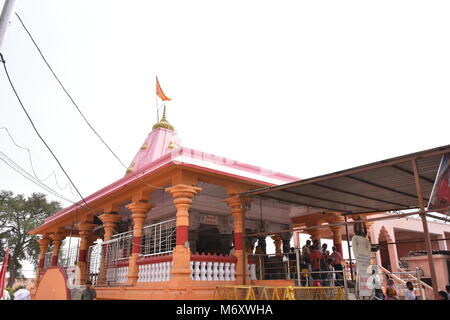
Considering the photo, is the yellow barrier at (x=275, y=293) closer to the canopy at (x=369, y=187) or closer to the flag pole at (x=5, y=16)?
the canopy at (x=369, y=187)

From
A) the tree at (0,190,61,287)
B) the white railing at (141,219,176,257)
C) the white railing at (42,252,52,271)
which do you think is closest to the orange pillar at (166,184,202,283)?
the white railing at (141,219,176,257)

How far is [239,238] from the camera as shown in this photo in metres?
8.43

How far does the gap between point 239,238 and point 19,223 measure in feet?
93.0

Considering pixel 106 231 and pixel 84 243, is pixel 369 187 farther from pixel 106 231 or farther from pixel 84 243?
pixel 84 243

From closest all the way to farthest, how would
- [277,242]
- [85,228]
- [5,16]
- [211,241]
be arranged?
[5,16] → [211,241] → [85,228] → [277,242]

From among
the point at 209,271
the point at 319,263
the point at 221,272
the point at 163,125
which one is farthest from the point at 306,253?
the point at 163,125

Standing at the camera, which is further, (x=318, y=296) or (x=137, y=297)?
(x=137, y=297)

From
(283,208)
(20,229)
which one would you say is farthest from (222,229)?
(20,229)

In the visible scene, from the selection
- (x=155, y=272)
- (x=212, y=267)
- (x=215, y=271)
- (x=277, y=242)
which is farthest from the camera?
(x=277, y=242)

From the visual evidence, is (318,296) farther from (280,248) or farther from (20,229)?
(20,229)

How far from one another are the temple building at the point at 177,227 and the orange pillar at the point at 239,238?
0.08ft

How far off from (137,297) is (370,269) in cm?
510

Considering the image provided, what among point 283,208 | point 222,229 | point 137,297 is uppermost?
point 283,208
